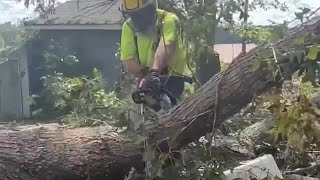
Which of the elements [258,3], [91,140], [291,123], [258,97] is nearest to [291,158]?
[258,97]

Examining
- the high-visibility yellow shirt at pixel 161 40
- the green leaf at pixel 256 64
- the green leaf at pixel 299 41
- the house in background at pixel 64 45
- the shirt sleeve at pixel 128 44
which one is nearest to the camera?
the green leaf at pixel 299 41

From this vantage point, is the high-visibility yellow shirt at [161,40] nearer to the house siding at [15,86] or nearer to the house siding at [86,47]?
the house siding at [86,47]

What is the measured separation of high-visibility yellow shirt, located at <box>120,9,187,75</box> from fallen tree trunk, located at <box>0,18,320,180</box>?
78 centimetres

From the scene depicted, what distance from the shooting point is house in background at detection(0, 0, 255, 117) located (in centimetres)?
1358

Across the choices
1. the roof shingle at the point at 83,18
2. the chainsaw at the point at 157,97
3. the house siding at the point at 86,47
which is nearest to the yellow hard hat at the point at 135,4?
the chainsaw at the point at 157,97

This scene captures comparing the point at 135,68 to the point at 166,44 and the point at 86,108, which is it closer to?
the point at 166,44

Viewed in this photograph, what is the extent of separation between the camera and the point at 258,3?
6355 millimetres

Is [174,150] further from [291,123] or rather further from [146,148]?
[291,123]

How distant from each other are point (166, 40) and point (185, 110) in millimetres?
842

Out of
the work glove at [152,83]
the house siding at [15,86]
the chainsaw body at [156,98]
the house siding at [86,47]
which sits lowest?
the house siding at [15,86]

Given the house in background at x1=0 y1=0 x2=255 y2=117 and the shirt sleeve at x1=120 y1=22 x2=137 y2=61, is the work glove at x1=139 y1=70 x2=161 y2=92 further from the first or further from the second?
the house in background at x1=0 y1=0 x2=255 y2=117

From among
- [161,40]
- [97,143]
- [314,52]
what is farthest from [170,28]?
[314,52]

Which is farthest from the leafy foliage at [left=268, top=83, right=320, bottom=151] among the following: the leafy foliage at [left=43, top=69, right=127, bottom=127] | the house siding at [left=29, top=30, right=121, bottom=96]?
the house siding at [left=29, top=30, right=121, bottom=96]

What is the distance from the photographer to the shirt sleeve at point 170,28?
13.3 ft
